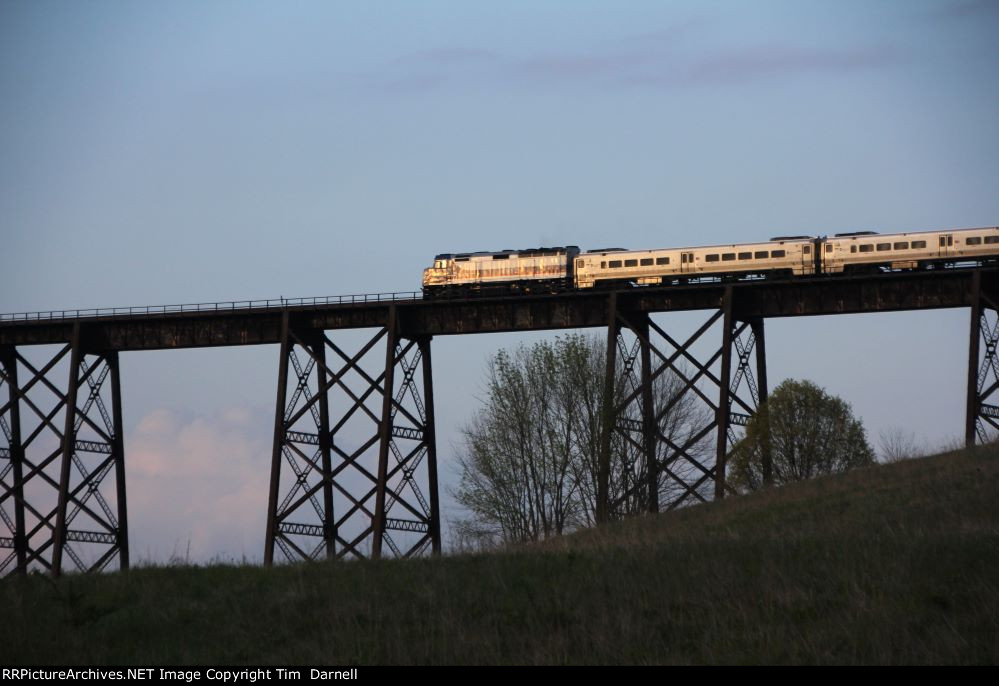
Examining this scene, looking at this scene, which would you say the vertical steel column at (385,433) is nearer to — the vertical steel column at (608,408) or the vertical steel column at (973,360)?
the vertical steel column at (608,408)

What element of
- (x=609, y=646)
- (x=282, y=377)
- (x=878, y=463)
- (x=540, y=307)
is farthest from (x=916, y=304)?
(x=609, y=646)

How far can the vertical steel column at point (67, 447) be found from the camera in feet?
145

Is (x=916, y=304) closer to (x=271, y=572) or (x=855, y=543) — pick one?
(x=855, y=543)

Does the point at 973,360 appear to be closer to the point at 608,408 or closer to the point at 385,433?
the point at 608,408

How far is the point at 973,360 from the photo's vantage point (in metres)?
37.0

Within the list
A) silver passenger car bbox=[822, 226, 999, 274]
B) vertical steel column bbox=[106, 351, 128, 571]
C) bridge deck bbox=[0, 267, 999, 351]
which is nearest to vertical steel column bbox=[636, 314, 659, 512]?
bridge deck bbox=[0, 267, 999, 351]

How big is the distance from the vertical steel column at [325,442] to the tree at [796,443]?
14.0m

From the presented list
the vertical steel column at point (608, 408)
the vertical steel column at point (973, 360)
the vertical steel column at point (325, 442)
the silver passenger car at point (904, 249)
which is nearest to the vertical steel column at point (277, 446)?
the vertical steel column at point (325, 442)

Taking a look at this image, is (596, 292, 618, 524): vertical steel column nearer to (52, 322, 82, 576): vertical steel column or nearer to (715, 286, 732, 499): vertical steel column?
(715, 286, 732, 499): vertical steel column

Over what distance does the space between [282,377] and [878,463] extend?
19.4 metres

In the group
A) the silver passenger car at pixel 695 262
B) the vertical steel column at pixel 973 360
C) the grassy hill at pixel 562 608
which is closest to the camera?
the grassy hill at pixel 562 608

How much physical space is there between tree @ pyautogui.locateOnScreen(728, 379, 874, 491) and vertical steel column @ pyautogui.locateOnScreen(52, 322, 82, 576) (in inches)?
917

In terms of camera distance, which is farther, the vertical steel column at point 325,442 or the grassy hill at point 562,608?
the vertical steel column at point 325,442

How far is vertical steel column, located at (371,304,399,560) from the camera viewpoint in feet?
134
